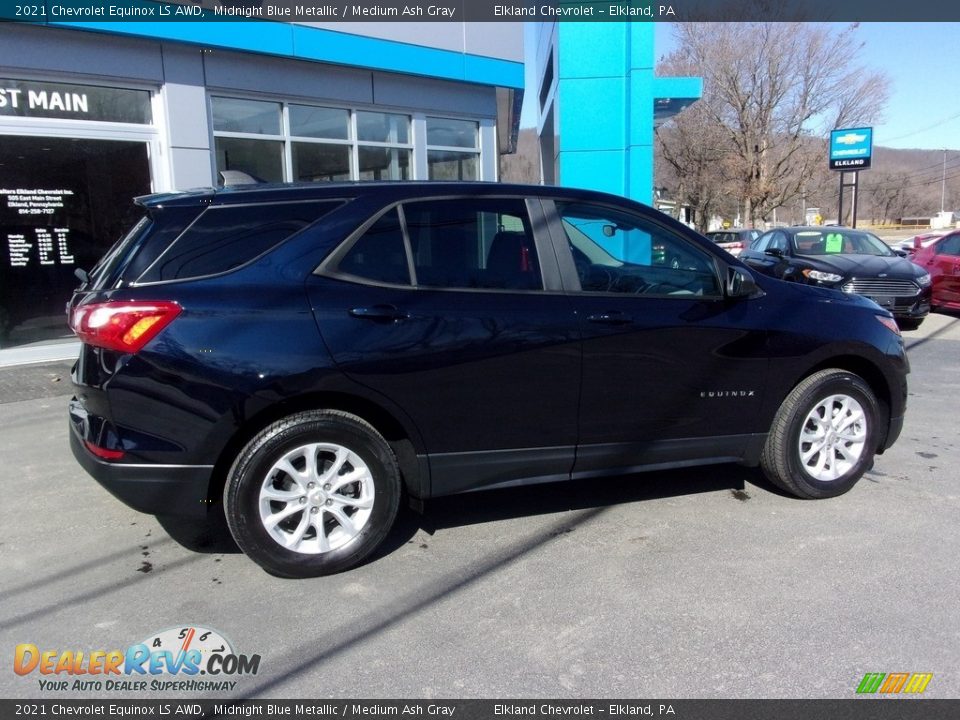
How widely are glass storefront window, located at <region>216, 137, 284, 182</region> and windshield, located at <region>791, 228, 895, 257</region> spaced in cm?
832

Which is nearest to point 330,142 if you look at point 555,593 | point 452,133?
point 452,133

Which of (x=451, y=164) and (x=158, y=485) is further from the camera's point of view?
(x=451, y=164)

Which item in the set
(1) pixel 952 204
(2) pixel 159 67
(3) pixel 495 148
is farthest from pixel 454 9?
(1) pixel 952 204

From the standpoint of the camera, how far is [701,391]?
4168 millimetres

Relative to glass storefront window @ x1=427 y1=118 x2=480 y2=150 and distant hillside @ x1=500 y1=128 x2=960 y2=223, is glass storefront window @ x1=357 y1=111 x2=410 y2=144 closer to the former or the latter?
glass storefront window @ x1=427 y1=118 x2=480 y2=150

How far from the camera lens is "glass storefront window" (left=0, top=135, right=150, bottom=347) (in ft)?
28.6

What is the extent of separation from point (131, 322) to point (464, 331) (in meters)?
1.48

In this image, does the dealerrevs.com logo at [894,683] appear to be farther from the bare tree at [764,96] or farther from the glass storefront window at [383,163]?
the bare tree at [764,96]

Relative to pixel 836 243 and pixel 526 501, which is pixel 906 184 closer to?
pixel 836 243

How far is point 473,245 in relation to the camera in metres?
3.89

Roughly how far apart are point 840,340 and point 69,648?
4.17 metres

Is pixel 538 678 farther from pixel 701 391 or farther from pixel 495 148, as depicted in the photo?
pixel 495 148

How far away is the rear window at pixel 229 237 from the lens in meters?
3.43

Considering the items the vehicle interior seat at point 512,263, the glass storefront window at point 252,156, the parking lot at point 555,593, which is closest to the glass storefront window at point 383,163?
the glass storefront window at point 252,156
